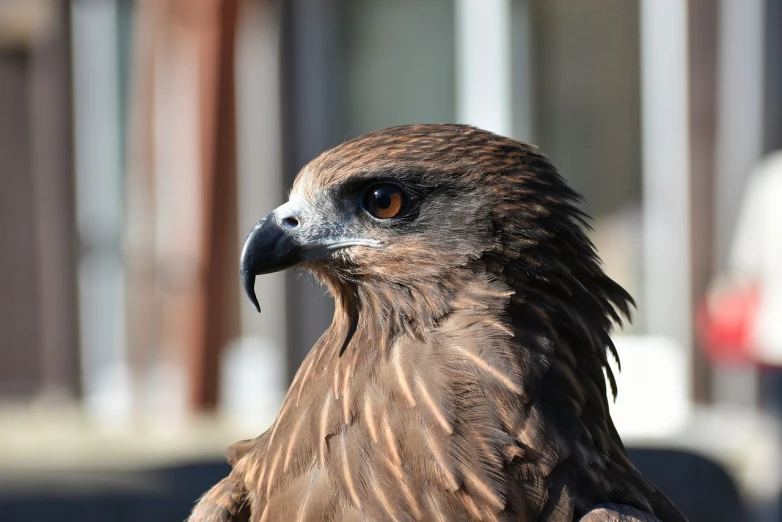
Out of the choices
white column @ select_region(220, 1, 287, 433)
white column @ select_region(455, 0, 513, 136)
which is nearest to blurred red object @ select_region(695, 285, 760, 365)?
white column @ select_region(455, 0, 513, 136)

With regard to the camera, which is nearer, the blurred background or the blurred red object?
the blurred red object

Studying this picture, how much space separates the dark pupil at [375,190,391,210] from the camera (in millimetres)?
2334

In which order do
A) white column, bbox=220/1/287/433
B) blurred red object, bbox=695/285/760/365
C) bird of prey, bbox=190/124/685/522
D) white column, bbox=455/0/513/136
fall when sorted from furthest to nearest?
white column, bbox=220/1/287/433 < white column, bbox=455/0/513/136 < blurred red object, bbox=695/285/760/365 < bird of prey, bbox=190/124/685/522

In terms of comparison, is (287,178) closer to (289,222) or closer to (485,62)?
(485,62)

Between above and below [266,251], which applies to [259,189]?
above

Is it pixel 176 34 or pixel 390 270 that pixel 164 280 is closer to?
pixel 176 34

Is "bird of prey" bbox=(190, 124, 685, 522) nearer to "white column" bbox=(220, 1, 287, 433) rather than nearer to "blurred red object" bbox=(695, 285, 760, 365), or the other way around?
"blurred red object" bbox=(695, 285, 760, 365)

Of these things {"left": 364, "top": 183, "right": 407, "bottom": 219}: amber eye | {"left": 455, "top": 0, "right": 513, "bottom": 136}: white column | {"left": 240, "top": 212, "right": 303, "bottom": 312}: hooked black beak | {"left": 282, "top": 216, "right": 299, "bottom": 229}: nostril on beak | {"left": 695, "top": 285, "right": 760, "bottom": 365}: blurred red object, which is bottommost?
{"left": 695, "top": 285, "right": 760, "bottom": 365}: blurred red object

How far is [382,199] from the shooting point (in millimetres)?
2340

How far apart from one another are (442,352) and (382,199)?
0.40 metres

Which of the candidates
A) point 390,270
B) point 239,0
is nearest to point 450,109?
point 239,0

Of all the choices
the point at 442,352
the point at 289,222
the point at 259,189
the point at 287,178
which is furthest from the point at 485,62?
the point at 442,352

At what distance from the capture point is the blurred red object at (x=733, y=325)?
627 centimetres

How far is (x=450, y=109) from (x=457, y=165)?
665cm
